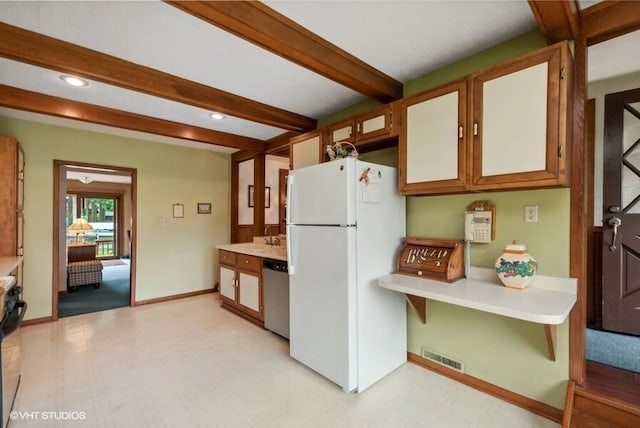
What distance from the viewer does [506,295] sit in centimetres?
173

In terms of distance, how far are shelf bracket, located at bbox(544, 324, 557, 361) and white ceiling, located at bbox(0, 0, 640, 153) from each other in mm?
1834

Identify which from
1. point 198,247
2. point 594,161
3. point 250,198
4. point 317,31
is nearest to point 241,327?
point 198,247

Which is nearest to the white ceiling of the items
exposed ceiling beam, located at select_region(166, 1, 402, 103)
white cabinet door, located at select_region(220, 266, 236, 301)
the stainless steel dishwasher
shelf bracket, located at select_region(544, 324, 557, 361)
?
exposed ceiling beam, located at select_region(166, 1, 402, 103)

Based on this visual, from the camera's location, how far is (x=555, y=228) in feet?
5.97

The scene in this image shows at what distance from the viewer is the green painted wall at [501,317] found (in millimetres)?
1817

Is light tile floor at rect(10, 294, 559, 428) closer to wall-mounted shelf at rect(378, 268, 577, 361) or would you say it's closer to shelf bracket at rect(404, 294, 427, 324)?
shelf bracket at rect(404, 294, 427, 324)

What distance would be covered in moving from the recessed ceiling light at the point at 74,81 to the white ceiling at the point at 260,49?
2.6 inches

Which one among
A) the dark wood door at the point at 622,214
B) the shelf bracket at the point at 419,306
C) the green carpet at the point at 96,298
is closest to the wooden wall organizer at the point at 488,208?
the shelf bracket at the point at 419,306

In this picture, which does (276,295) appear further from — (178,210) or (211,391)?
(178,210)

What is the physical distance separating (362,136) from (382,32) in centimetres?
89

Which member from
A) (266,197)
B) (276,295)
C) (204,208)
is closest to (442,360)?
(276,295)

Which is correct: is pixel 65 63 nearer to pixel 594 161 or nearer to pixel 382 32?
pixel 382 32

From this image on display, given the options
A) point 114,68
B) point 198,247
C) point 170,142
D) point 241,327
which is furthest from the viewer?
point 198,247

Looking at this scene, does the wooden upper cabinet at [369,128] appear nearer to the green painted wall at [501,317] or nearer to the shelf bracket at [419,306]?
the green painted wall at [501,317]
